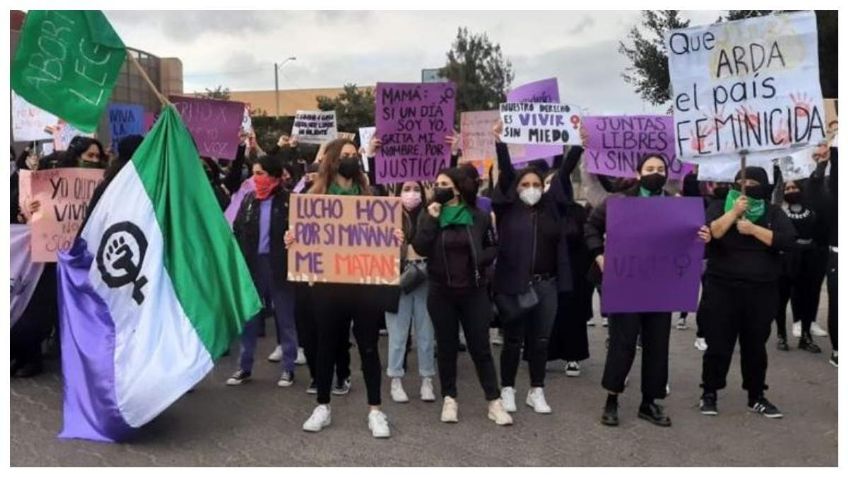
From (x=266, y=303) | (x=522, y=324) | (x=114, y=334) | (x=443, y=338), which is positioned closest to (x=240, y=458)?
(x=114, y=334)

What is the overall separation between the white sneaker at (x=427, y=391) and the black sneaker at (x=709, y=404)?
182cm

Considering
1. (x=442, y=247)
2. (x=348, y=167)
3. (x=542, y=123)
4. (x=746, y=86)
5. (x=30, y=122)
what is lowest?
(x=442, y=247)

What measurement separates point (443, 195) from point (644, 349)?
1.63m

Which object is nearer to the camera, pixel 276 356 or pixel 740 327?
pixel 740 327

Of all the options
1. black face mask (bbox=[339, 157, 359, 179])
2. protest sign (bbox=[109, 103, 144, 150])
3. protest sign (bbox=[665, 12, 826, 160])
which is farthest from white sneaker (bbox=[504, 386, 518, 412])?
protest sign (bbox=[109, 103, 144, 150])

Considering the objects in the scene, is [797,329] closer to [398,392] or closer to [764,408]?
[764,408]

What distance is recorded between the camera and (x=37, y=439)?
4.80 meters

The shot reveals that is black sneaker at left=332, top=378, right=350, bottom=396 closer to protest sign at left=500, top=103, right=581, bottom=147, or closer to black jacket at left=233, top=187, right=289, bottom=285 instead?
black jacket at left=233, top=187, right=289, bottom=285

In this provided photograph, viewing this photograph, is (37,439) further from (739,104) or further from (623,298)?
(739,104)

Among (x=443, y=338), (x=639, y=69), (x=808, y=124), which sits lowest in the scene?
(x=443, y=338)

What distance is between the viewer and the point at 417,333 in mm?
5926

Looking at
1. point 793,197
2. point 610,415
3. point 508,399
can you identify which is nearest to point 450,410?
point 508,399

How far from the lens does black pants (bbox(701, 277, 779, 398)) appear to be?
520 cm

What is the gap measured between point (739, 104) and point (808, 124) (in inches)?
16.4
